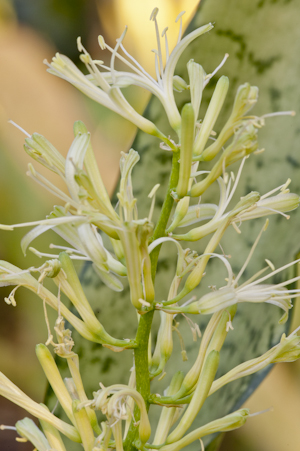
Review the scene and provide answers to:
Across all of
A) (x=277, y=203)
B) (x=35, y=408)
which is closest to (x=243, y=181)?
(x=277, y=203)

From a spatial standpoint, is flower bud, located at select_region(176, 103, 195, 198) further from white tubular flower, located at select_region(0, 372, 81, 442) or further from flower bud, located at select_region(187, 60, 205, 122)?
white tubular flower, located at select_region(0, 372, 81, 442)

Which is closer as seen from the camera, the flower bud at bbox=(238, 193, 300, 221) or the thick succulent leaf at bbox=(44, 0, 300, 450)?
the flower bud at bbox=(238, 193, 300, 221)

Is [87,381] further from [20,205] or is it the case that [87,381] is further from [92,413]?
[20,205]

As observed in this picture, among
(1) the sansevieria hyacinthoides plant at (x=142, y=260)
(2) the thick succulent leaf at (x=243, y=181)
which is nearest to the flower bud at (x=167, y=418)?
(1) the sansevieria hyacinthoides plant at (x=142, y=260)

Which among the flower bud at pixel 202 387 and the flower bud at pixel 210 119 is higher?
the flower bud at pixel 210 119

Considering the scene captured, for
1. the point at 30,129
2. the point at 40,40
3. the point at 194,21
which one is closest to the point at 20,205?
the point at 30,129

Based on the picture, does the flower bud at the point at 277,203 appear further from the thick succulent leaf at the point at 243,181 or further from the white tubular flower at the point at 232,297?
the thick succulent leaf at the point at 243,181

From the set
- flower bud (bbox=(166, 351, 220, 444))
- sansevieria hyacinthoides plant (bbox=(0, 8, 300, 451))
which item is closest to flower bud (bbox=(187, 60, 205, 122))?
sansevieria hyacinthoides plant (bbox=(0, 8, 300, 451))
